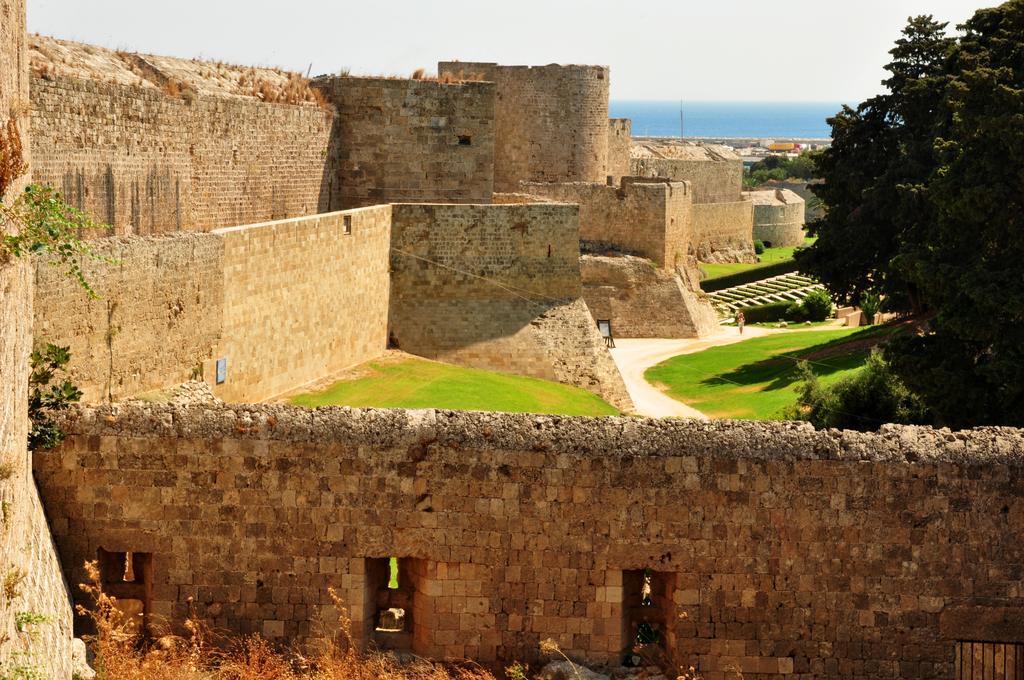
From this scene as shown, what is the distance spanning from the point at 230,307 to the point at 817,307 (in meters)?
28.6

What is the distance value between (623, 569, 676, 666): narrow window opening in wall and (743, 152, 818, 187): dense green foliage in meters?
91.6

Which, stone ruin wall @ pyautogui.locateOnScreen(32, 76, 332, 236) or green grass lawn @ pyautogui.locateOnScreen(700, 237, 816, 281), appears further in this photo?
green grass lawn @ pyautogui.locateOnScreen(700, 237, 816, 281)

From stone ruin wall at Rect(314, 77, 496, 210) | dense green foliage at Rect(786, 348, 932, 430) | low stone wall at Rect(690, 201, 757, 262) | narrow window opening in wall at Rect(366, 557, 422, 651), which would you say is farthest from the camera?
low stone wall at Rect(690, 201, 757, 262)

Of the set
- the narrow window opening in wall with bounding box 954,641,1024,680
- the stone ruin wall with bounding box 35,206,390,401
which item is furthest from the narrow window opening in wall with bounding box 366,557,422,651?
the stone ruin wall with bounding box 35,206,390,401

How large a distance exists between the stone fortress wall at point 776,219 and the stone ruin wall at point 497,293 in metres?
43.8

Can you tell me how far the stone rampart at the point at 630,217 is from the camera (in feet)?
136

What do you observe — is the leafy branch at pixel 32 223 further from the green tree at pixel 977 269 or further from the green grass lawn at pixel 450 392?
the green tree at pixel 977 269

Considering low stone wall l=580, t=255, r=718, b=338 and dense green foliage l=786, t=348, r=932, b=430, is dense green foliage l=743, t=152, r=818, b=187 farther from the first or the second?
dense green foliage l=786, t=348, r=932, b=430

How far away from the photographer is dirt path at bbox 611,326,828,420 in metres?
26.8

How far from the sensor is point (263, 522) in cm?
1023

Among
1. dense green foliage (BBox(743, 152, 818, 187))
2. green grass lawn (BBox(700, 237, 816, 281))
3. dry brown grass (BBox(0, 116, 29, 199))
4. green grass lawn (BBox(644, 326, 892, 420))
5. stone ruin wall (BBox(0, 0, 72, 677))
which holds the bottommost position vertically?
green grass lawn (BBox(644, 326, 892, 420))

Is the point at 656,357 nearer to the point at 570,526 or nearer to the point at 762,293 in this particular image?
the point at 762,293

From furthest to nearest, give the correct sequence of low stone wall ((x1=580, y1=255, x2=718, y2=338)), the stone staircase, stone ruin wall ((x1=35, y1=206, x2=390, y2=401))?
the stone staircase, low stone wall ((x1=580, y1=255, x2=718, y2=338)), stone ruin wall ((x1=35, y1=206, x2=390, y2=401))

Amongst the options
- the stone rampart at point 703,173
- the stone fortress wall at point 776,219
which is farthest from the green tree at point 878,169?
the stone fortress wall at point 776,219
